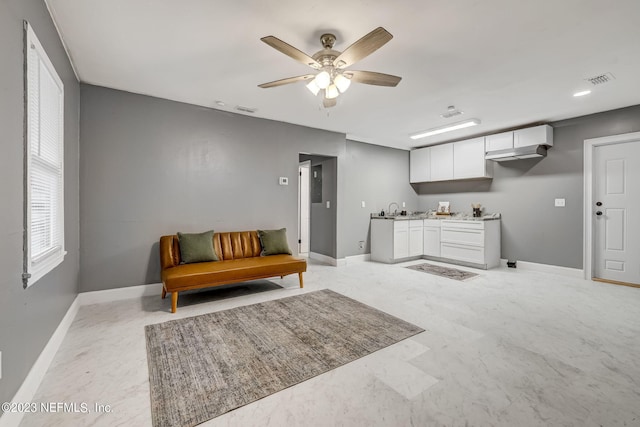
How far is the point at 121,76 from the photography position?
315 cm

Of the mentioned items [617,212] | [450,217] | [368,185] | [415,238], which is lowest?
[415,238]

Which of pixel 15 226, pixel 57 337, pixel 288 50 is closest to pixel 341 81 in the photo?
pixel 288 50

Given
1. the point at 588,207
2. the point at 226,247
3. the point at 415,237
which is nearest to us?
the point at 226,247

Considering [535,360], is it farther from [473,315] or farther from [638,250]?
[638,250]

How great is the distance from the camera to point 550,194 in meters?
4.83

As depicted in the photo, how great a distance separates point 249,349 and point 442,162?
5527 millimetres

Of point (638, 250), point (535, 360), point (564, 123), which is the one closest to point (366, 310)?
point (535, 360)

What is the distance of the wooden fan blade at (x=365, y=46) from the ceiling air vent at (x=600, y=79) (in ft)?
9.37

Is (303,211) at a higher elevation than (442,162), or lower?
lower

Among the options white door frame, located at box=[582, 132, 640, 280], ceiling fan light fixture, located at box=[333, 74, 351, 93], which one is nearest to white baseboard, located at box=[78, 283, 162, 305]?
ceiling fan light fixture, located at box=[333, 74, 351, 93]

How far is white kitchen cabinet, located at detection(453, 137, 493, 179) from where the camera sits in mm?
5426

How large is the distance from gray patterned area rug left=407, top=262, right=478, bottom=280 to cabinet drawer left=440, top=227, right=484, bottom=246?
0.62 meters

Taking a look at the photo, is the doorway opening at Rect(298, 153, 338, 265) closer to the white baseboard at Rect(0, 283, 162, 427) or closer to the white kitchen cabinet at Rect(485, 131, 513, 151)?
the white kitchen cabinet at Rect(485, 131, 513, 151)

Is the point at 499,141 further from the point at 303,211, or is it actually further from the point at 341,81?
the point at 303,211
